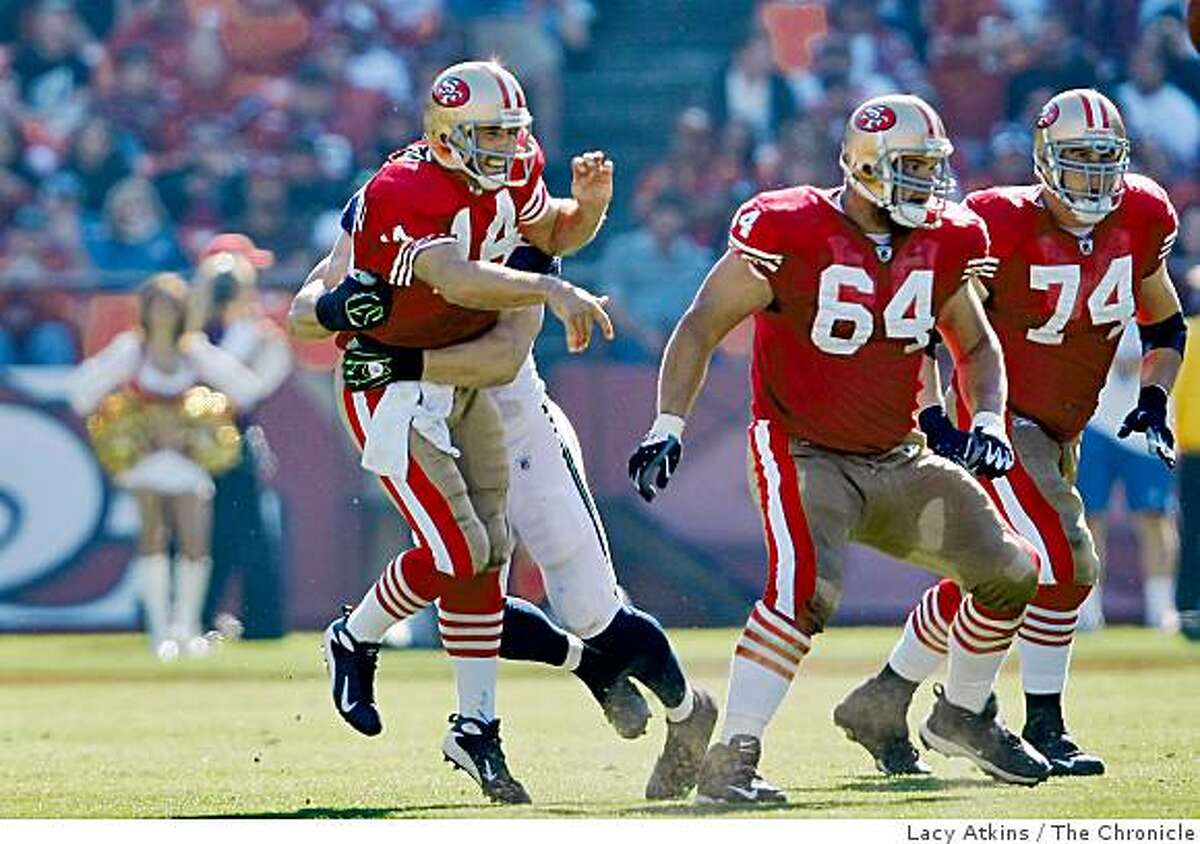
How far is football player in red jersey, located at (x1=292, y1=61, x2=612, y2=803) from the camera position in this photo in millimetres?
6312

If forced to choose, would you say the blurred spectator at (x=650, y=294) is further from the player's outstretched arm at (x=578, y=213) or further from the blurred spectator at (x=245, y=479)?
the player's outstretched arm at (x=578, y=213)

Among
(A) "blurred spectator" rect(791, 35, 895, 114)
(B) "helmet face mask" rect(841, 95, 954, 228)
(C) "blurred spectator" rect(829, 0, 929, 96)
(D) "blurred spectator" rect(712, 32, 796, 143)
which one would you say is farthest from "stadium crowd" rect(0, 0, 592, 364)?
(B) "helmet face mask" rect(841, 95, 954, 228)

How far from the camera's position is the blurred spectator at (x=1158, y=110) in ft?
45.5

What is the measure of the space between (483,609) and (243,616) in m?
6.03

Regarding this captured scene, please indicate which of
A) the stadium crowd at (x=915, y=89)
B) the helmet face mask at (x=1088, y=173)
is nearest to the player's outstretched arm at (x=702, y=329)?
the helmet face mask at (x=1088, y=173)

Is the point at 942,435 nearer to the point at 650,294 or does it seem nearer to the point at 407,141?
the point at 650,294

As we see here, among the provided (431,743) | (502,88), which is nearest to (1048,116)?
(502,88)

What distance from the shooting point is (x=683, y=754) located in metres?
6.55

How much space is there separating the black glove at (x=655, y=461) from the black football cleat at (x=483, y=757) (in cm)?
74

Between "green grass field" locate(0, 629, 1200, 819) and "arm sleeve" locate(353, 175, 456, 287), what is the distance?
1245mm

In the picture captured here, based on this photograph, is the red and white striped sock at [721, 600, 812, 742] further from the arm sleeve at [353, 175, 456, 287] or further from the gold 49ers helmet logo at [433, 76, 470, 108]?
the gold 49ers helmet logo at [433, 76, 470, 108]

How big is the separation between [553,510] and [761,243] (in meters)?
0.90
